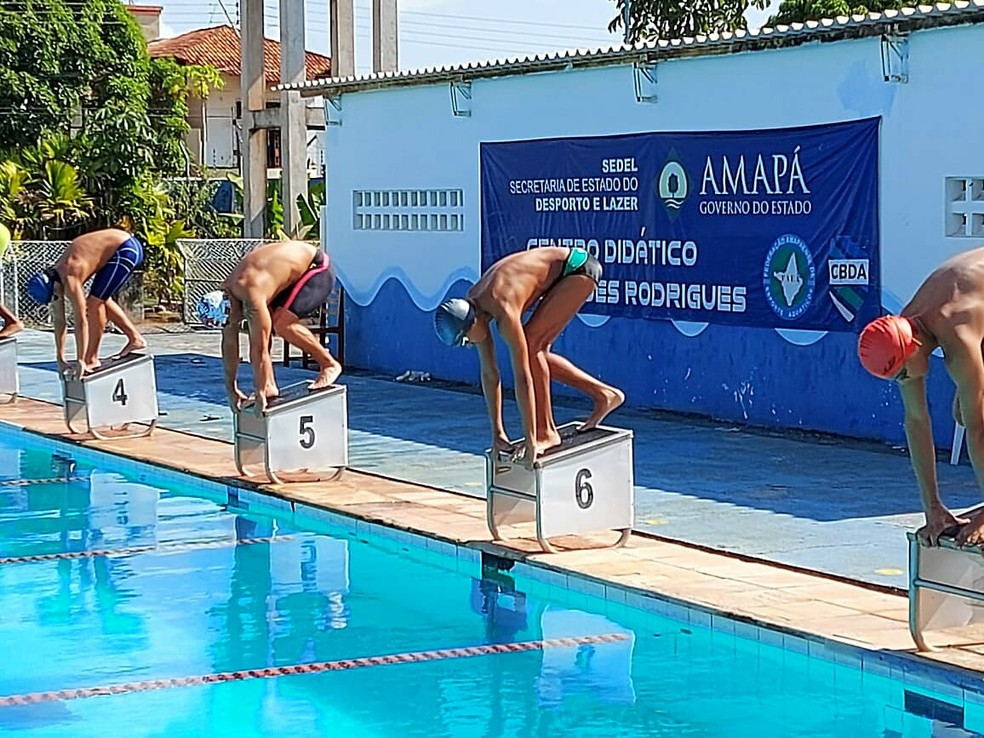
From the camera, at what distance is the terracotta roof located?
58.6 m

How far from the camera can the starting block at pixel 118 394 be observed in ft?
48.6

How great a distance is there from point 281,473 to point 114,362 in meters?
3.12

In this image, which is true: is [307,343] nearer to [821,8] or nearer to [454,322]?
[454,322]

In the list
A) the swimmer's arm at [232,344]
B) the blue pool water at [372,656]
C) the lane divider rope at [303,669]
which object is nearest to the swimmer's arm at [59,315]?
the swimmer's arm at [232,344]

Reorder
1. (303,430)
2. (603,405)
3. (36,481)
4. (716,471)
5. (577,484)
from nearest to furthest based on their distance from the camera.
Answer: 1. (577,484)
2. (603,405)
3. (303,430)
4. (716,471)
5. (36,481)

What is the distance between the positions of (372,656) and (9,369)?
36.0 feet

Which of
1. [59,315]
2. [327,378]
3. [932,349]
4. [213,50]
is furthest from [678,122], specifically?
[213,50]

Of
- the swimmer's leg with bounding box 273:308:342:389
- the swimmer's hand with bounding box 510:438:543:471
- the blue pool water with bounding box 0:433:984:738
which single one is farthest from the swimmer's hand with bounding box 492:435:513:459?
the swimmer's leg with bounding box 273:308:342:389

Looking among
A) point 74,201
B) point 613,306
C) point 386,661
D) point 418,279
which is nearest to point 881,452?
point 613,306

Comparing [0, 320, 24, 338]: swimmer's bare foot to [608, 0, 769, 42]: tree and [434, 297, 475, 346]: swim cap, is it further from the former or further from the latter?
[608, 0, 769, 42]: tree

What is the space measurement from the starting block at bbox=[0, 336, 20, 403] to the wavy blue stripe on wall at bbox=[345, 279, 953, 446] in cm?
467

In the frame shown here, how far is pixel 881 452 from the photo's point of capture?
43.1 ft

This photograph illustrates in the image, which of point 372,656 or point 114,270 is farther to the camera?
point 114,270

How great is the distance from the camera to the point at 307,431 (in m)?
12.1
